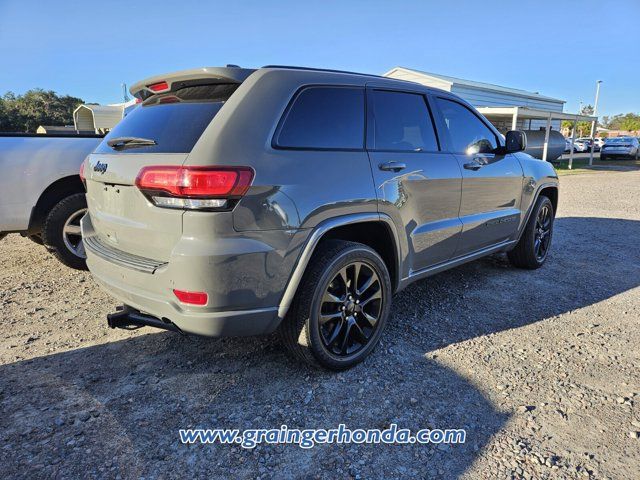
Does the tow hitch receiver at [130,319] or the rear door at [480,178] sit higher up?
the rear door at [480,178]

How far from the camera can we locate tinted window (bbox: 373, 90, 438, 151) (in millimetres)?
3168

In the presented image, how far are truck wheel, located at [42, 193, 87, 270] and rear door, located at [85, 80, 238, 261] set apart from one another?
Result: 69.6 inches

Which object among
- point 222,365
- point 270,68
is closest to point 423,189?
point 270,68

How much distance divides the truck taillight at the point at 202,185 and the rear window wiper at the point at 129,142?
16.3 inches

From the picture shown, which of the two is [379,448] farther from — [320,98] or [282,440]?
[320,98]

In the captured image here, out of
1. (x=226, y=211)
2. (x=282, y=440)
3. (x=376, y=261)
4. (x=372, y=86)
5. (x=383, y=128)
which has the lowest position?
(x=282, y=440)

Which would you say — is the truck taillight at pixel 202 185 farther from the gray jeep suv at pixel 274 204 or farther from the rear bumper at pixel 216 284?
the rear bumper at pixel 216 284

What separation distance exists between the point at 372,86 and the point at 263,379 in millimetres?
2143

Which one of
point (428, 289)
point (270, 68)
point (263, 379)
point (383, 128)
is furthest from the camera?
point (428, 289)

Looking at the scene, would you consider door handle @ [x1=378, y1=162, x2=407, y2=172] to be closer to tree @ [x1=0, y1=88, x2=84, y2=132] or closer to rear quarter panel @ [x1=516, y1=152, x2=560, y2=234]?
rear quarter panel @ [x1=516, y1=152, x2=560, y2=234]

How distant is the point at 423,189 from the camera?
3350 millimetres

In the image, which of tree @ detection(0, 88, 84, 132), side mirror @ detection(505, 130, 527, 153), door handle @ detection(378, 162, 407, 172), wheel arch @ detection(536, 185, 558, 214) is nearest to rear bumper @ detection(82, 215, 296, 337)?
door handle @ detection(378, 162, 407, 172)

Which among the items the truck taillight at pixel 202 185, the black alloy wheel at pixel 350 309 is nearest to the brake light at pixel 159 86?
the truck taillight at pixel 202 185

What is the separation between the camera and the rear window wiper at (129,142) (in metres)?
2.65
